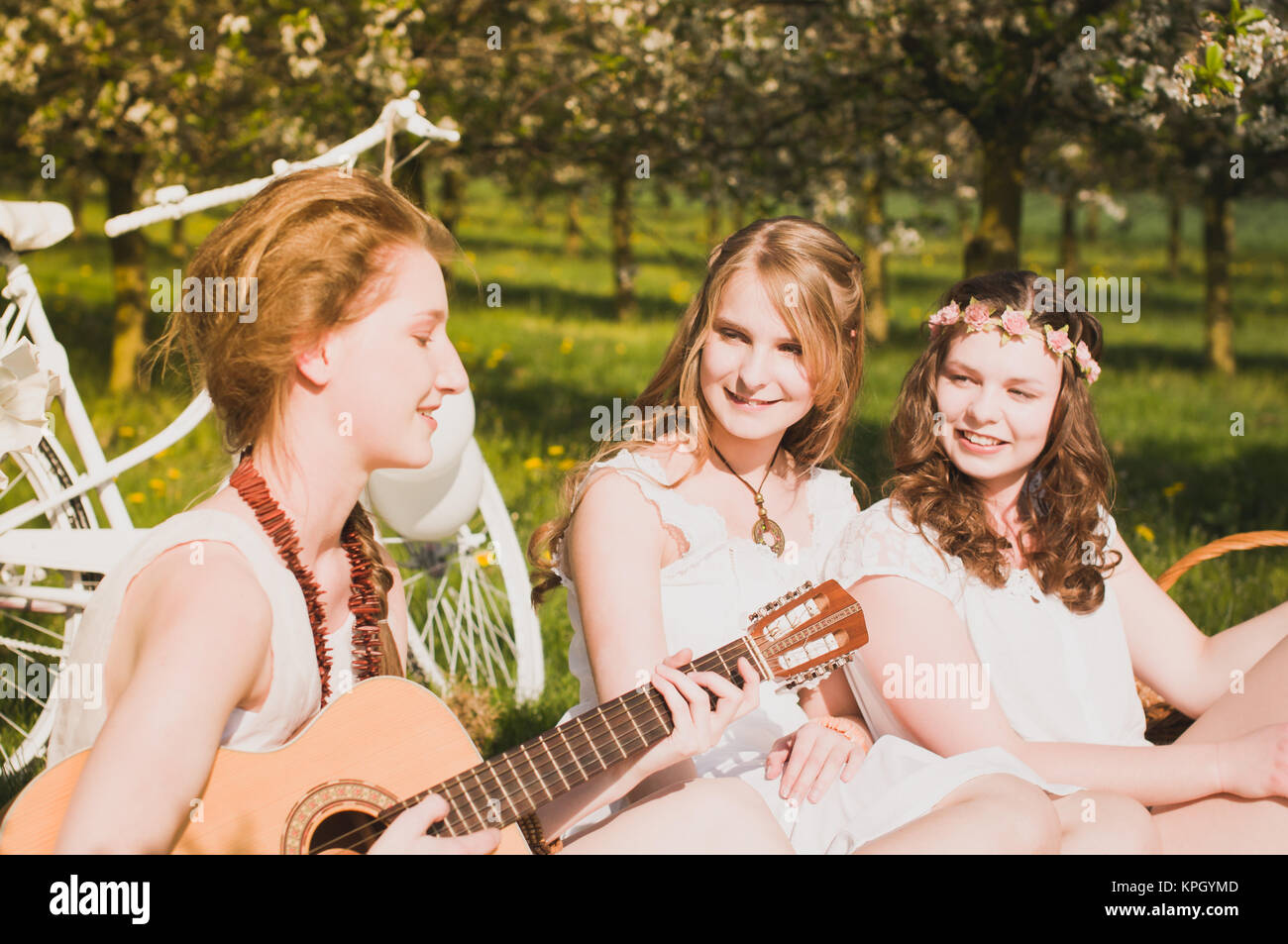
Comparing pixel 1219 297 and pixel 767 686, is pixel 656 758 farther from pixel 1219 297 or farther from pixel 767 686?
pixel 1219 297

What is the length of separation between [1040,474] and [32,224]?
105 inches

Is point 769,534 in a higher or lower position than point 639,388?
lower

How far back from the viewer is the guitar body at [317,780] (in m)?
1.93

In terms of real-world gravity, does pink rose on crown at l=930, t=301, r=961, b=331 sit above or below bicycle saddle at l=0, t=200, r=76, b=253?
below

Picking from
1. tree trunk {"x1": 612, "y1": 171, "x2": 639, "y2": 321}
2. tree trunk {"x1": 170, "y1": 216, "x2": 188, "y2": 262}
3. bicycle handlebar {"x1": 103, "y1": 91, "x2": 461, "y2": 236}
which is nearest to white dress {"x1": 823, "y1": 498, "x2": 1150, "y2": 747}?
bicycle handlebar {"x1": 103, "y1": 91, "x2": 461, "y2": 236}

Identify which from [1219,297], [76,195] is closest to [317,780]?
[1219,297]

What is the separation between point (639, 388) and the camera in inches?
351

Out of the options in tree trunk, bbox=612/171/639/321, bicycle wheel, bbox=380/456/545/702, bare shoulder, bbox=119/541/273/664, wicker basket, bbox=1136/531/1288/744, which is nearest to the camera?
bare shoulder, bbox=119/541/273/664

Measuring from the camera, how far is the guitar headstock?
2.32 metres

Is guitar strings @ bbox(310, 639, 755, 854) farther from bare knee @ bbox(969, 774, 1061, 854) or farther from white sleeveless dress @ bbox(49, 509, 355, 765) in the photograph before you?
bare knee @ bbox(969, 774, 1061, 854)

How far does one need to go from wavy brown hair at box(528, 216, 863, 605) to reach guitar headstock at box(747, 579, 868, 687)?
2.27ft

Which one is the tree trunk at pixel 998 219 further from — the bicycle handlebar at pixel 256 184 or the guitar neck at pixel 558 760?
the guitar neck at pixel 558 760
